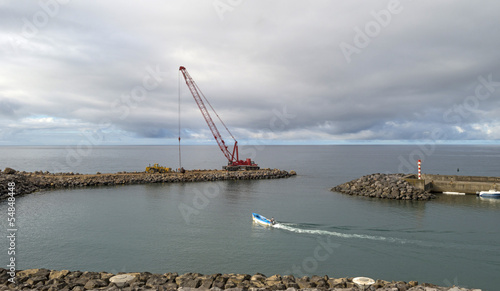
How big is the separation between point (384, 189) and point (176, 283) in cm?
4496

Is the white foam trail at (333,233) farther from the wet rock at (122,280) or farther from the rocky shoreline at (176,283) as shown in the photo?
the wet rock at (122,280)

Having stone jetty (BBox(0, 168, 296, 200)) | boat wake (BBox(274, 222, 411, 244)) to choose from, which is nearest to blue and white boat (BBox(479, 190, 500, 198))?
boat wake (BBox(274, 222, 411, 244))

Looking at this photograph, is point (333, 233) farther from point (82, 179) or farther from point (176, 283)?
point (82, 179)

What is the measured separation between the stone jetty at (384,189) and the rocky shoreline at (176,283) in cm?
3696

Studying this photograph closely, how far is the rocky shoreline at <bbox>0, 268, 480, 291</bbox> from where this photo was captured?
52.7 feet

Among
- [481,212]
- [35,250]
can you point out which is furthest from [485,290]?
[35,250]

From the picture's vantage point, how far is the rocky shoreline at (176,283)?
52.7 feet

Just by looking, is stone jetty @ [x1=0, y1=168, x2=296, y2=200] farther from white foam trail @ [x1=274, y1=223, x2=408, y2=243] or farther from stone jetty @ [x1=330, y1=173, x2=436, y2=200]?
white foam trail @ [x1=274, y1=223, x2=408, y2=243]

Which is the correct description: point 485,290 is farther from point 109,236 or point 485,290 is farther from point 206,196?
point 206,196

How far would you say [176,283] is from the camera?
17141 millimetres

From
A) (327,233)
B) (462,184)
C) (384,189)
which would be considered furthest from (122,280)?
(462,184)

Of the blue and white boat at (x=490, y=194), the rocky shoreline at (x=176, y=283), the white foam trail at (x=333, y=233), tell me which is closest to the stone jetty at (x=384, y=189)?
the blue and white boat at (x=490, y=194)

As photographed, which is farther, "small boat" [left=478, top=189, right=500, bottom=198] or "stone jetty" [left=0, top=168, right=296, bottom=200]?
"stone jetty" [left=0, top=168, right=296, bottom=200]

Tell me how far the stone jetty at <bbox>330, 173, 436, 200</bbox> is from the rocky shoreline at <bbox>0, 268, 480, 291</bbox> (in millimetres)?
36958
